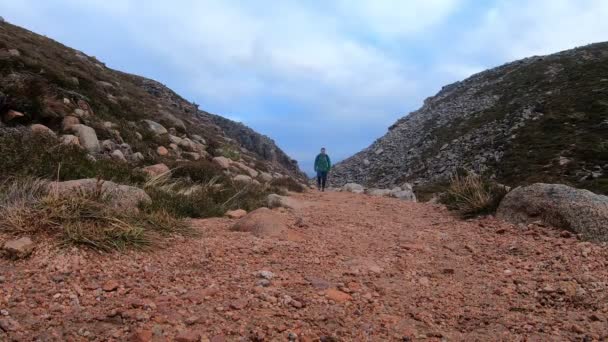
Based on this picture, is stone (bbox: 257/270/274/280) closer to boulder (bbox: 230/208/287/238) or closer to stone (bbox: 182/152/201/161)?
boulder (bbox: 230/208/287/238)

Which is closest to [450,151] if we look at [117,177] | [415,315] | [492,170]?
[492,170]

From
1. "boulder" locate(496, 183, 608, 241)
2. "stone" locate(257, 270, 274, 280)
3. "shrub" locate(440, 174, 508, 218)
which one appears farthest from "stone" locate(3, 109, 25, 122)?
"boulder" locate(496, 183, 608, 241)

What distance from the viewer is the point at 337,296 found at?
13.7ft

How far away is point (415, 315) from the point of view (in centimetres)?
389

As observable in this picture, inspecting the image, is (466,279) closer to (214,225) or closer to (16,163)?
(214,225)

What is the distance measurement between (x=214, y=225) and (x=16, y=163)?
293 centimetres

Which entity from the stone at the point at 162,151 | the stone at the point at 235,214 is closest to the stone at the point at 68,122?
the stone at the point at 162,151

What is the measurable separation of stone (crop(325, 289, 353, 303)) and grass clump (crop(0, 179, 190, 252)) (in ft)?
6.85

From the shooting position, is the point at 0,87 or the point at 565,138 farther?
the point at 565,138

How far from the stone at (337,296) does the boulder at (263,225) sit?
2.03 metres

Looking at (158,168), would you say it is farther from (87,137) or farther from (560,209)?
(560,209)

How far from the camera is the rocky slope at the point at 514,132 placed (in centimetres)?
2394

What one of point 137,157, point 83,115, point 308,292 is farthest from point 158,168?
point 308,292

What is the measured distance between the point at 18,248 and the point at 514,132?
101 ft
